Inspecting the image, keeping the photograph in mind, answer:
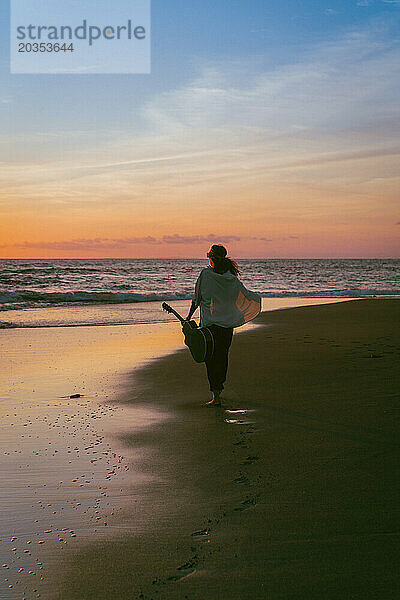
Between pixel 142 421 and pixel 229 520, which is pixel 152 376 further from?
pixel 229 520

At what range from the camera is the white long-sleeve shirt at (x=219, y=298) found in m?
6.72

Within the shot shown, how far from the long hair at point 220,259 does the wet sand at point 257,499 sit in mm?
1583

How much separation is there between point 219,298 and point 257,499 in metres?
3.30

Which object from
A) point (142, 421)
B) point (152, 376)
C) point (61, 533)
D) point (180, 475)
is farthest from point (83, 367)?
point (61, 533)

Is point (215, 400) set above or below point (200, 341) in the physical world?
below

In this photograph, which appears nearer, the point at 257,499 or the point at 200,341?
the point at 257,499

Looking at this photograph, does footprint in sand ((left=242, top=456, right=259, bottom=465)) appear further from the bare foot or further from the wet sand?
the bare foot

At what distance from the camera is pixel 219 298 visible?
22.1ft

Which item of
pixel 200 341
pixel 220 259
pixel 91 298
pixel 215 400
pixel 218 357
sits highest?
pixel 220 259

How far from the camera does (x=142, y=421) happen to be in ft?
19.5

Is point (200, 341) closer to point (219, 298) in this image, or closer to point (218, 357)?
point (218, 357)

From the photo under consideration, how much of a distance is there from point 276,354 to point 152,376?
2616mm

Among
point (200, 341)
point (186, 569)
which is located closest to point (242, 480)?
point (186, 569)

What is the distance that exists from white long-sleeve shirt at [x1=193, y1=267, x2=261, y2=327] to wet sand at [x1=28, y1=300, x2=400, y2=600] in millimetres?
986
